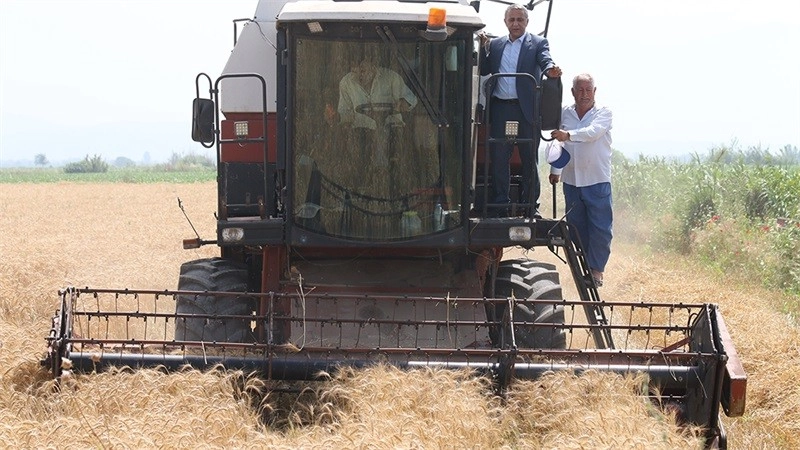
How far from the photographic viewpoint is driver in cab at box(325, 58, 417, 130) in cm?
666

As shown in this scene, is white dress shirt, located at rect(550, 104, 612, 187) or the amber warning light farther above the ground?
the amber warning light

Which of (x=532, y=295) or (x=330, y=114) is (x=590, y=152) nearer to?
(x=532, y=295)

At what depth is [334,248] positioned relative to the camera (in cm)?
717

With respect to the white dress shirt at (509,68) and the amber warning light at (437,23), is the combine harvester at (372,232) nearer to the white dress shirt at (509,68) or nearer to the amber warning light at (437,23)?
the amber warning light at (437,23)

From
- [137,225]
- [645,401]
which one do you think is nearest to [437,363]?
[645,401]

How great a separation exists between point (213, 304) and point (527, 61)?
2577 mm

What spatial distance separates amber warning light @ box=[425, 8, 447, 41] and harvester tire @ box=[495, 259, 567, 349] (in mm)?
1698

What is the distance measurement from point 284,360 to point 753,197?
1396 centimetres

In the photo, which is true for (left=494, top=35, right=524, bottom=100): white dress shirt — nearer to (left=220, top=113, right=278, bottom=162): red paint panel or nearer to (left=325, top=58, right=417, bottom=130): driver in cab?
(left=325, top=58, right=417, bottom=130): driver in cab

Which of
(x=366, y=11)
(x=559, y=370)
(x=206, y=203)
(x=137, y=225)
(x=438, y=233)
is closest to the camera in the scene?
(x=559, y=370)

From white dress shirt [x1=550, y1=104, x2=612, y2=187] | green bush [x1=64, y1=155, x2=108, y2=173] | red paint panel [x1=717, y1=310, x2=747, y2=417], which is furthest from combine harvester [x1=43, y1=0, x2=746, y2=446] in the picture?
green bush [x1=64, y1=155, x2=108, y2=173]

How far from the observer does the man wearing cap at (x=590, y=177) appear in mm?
7828

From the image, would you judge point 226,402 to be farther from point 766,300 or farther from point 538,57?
point 766,300

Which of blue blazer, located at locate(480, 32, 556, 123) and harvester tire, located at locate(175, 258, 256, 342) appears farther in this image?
blue blazer, located at locate(480, 32, 556, 123)
